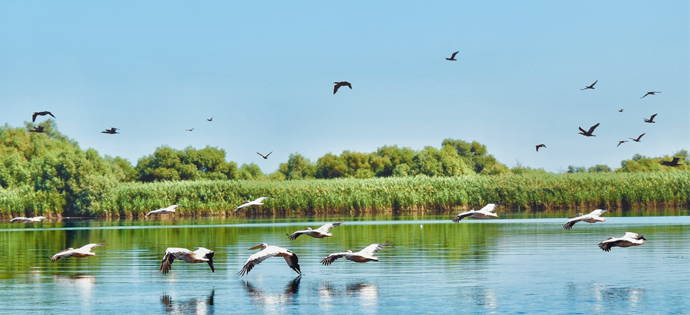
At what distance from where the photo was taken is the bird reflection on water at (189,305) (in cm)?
1830

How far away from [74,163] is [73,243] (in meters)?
46.3

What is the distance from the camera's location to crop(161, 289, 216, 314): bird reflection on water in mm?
18297

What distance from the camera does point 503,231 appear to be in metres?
44.3

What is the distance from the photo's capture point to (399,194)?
2899 inches

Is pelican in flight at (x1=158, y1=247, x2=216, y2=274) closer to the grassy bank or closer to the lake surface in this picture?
the lake surface

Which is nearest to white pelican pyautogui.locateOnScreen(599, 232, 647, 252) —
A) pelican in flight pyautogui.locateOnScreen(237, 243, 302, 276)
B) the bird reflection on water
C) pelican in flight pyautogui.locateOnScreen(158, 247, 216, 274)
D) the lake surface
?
the lake surface

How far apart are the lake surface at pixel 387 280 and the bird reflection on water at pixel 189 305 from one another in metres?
0.04

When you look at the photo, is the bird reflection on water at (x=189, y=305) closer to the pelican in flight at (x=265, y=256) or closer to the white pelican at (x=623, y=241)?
the pelican in flight at (x=265, y=256)

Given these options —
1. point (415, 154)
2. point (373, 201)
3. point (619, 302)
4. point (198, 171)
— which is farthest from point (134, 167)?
point (619, 302)

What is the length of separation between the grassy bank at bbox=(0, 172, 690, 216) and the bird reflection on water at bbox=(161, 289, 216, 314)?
53.5 m

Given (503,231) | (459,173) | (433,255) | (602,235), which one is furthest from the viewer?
(459,173)

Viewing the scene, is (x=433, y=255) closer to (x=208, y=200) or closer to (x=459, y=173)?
(x=208, y=200)

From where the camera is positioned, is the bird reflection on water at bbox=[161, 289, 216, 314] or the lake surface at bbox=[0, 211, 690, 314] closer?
the bird reflection on water at bbox=[161, 289, 216, 314]

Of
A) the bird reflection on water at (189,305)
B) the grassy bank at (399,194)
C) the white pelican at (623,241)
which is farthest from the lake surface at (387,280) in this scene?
the grassy bank at (399,194)
